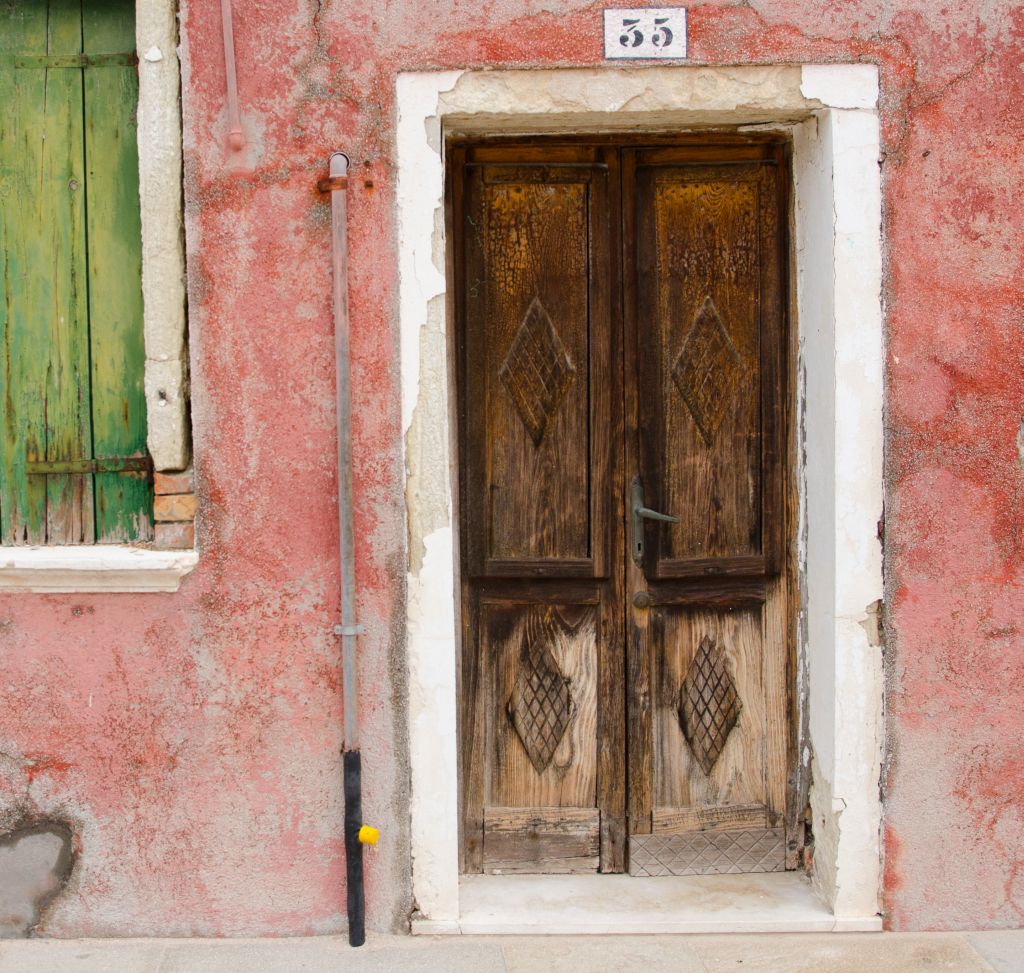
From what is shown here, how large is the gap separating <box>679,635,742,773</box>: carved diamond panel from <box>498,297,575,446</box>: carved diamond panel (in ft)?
3.03

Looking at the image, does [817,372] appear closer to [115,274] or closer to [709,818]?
[709,818]

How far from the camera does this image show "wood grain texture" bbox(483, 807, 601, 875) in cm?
349

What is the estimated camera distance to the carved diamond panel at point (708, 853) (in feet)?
11.4

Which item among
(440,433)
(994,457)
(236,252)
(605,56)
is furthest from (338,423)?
(994,457)

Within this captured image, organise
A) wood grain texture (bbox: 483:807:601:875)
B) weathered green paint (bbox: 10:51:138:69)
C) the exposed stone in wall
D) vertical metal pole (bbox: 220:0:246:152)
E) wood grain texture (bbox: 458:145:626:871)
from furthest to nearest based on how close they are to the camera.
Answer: wood grain texture (bbox: 483:807:601:875), wood grain texture (bbox: 458:145:626:871), weathered green paint (bbox: 10:51:138:69), the exposed stone in wall, vertical metal pole (bbox: 220:0:246:152)

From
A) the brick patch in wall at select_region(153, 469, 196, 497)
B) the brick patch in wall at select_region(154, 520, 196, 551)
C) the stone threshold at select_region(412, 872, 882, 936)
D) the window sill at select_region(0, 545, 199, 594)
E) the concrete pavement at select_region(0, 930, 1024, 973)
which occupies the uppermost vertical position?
the brick patch in wall at select_region(153, 469, 196, 497)

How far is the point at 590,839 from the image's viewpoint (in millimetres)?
3498

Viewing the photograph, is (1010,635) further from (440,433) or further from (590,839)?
(440,433)

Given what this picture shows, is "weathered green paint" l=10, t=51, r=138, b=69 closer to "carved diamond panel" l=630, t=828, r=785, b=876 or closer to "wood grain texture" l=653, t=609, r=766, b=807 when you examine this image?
"wood grain texture" l=653, t=609, r=766, b=807

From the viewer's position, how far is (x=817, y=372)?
323 cm

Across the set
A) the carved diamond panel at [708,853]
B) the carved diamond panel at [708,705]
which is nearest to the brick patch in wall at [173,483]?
the carved diamond panel at [708,705]

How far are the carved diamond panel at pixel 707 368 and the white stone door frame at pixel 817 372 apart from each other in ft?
0.97

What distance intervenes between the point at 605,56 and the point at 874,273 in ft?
3.18

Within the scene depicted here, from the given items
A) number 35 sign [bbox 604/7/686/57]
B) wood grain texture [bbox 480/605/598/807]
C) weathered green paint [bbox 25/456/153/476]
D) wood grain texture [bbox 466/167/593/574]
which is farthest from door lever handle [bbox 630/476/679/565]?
weathered green paint [bbox 25/456/153/476]
